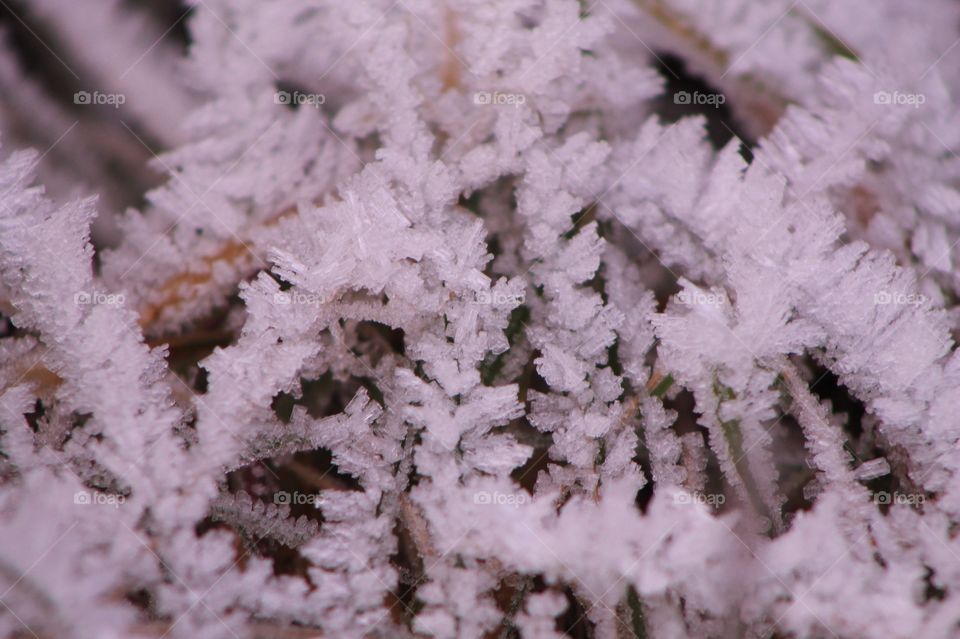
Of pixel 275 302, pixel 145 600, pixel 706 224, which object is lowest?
pixel 145 600

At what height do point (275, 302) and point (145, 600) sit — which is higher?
point (275, 302)

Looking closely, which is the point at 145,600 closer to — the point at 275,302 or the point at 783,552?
the point at 275,302

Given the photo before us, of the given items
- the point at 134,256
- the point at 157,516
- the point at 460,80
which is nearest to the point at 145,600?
the point at 157,516

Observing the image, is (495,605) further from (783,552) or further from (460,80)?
(460,80)

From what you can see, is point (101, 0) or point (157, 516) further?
point (101, 0)

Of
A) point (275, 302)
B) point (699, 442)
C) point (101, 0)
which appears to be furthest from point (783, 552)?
point (101, 0)

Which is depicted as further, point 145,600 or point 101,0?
point 101,0
